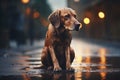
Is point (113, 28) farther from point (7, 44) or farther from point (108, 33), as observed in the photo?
point (7, 44)

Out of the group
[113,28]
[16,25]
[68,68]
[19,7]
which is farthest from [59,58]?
[19,7]

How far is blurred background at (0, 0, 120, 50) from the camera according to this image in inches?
1438

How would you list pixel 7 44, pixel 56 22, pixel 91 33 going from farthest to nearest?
pixel 91 33 < pixel 7 44 < pixel 56 22

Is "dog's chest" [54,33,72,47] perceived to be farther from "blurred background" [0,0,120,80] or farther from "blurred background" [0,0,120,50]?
"blurred background" [0,0,120,50]

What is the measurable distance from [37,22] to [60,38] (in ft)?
236

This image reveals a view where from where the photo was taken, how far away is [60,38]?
1447cm

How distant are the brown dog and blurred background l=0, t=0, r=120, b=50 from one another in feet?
40.3

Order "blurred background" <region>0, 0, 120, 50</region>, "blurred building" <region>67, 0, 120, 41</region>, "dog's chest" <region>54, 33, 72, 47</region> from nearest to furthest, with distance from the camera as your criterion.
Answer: "dog's chest" <region>54, 33, 72, 47</region> → "blurred background" <region>0, 0, 120, 50</region> → "blurred building" <region>67, 0, 120, 41</region>

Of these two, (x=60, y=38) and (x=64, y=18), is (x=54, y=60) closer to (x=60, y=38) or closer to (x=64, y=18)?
(x=60, y=38)

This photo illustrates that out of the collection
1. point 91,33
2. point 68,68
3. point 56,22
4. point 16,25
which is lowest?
point 91,33

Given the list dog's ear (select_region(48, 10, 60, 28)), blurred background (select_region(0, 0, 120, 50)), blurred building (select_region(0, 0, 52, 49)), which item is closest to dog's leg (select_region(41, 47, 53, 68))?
dog's ear (select_region(48, 10, 60, 28))

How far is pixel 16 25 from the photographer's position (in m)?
66.5

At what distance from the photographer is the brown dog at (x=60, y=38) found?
14.3 meters

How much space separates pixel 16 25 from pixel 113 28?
15.4 metres
